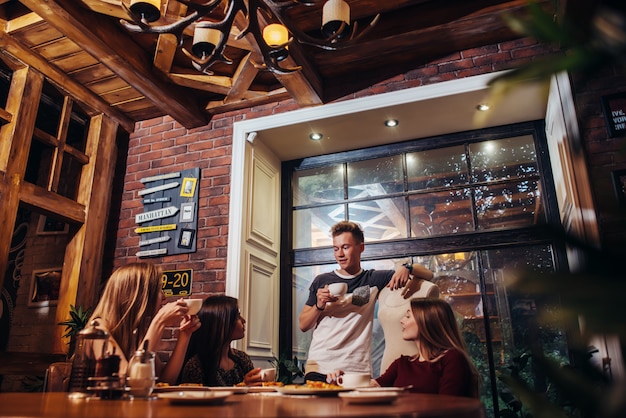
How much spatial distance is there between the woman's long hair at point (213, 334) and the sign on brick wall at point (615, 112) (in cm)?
239

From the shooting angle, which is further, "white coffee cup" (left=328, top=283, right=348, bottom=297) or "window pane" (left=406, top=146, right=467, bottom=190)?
"window pane" (left=406, top=146, right=467, bottom=190)

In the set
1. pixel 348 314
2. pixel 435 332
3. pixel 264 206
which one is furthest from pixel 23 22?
pixel 435 332

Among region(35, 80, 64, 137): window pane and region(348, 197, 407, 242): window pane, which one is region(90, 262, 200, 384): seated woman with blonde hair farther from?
region(35, 80, 64, 137): window pane

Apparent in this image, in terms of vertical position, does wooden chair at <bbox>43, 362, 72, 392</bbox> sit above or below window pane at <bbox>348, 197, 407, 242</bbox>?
below

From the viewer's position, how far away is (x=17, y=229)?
4.72m

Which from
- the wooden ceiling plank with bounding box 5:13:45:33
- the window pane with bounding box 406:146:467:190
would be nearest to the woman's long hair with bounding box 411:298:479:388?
the window pane with bounding box 406:146:467:190

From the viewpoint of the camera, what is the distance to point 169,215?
3881 mm

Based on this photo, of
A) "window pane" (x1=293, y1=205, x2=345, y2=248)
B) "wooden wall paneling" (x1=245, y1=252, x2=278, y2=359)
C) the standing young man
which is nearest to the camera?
the standing young man

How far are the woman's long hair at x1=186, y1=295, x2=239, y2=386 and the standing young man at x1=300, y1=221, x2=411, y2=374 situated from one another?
2.58ft

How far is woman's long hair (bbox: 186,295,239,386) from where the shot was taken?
2.35m

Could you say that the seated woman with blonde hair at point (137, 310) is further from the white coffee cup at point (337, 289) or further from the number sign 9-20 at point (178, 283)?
the number sign 9-20 at point (178, 283)

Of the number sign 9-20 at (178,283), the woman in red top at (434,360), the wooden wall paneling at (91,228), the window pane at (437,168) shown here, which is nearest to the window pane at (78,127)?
the wooden wall paneling at (91,228)

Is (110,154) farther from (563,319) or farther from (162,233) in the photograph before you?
(563,319)

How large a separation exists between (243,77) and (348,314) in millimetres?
1845
